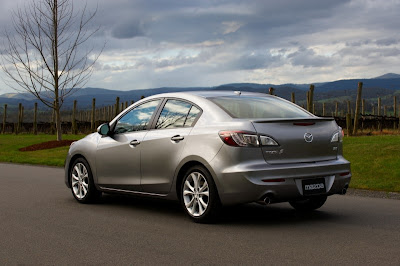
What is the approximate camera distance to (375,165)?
14.3 meters

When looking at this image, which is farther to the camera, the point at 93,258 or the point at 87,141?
A: the point at 87,141

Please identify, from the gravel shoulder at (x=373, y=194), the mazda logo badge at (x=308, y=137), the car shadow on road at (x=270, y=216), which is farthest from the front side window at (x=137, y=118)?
the gravel shoulder at (x=373, y=194)

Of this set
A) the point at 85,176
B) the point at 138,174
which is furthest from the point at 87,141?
the point at 138,174

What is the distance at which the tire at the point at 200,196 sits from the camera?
754 centimetres

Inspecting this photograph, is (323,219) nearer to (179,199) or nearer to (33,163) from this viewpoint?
(179,199)

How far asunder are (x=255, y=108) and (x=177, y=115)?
1.10 m

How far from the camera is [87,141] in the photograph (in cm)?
995

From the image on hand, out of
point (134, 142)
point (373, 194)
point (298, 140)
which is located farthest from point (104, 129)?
point (373, 194)

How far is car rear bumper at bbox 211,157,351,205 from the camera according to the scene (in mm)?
7246

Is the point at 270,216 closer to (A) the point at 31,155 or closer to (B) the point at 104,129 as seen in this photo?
(B) the point at 104,129

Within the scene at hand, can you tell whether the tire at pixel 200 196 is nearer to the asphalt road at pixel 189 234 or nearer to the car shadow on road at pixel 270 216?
the asphalt road at pixel 189 234

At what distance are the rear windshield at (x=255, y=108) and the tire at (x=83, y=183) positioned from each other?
109 inches

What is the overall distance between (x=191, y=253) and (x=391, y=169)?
880 centimetres

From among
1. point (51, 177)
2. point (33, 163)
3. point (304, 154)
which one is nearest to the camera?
point (304, 154)
